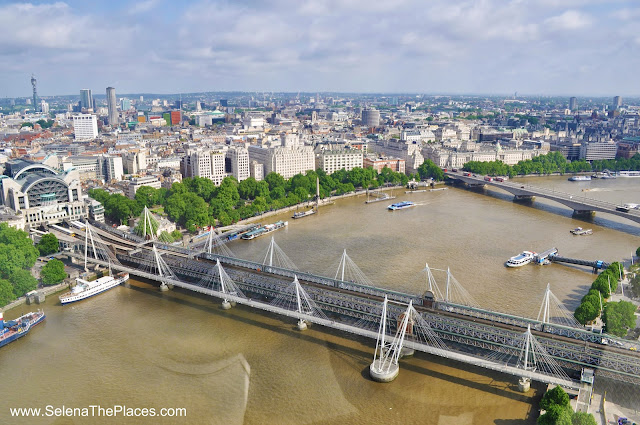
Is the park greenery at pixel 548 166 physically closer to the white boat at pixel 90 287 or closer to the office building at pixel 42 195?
the office building at pixel 42 195

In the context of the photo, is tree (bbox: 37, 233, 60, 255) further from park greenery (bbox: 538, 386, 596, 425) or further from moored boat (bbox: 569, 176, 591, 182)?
moored boat (bbox: 569, 176, 591, 182)

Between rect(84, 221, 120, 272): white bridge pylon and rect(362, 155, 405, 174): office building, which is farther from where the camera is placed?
rect(362, 155, 405, 174): office building

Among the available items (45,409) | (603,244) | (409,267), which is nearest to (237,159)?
(409,267)

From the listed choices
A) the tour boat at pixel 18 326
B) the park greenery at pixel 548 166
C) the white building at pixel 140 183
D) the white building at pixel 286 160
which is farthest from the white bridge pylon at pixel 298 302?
the park greenery at pixel 548 166

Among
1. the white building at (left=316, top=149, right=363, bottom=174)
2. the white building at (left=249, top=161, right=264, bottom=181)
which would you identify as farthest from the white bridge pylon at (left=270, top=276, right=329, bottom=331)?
the white building at (left=316, top=149, right=363, bottom=174)

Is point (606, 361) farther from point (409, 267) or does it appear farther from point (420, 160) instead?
point (420, 160)

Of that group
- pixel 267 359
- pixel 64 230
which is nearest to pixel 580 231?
pixel 267 359
